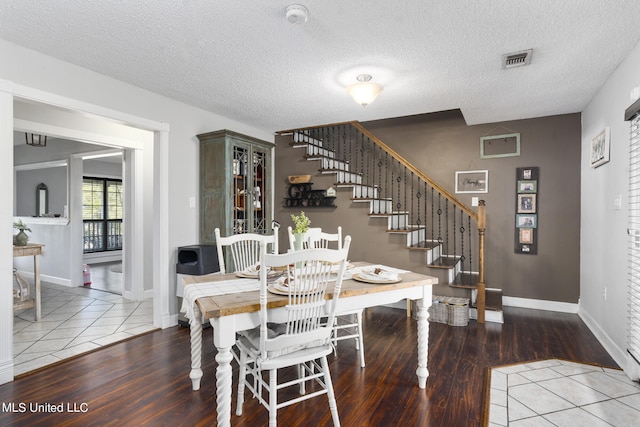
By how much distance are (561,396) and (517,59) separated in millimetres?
2502

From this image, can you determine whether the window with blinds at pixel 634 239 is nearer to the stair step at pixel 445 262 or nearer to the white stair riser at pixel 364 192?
the stair step at pixel 445 262

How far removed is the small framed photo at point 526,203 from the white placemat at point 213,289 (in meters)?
3.81

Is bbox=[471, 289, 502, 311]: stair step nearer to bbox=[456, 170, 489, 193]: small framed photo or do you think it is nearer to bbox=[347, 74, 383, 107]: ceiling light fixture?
bbox=[456, 170, 489, 193]: small framed photo

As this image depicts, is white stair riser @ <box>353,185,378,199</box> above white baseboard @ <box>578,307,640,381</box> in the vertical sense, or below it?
above

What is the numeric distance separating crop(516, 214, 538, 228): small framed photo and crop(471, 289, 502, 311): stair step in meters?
0.91

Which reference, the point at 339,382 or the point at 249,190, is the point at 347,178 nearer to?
the point at 249,190

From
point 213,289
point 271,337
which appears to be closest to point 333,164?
point 213,289

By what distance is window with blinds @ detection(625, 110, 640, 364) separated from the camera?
2527 millimetres

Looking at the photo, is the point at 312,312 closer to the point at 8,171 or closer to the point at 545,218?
the point at 8,171

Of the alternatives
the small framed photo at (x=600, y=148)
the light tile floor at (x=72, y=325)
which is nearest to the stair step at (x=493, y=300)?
the small framed photo at (x=600, y=148)

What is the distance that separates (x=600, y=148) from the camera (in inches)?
133

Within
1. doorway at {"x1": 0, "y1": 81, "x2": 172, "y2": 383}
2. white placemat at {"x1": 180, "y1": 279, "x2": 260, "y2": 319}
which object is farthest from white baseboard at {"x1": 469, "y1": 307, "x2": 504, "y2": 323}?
doorway at {"x1": 0, "y1": 81, "x2": 172, "y2": 383}

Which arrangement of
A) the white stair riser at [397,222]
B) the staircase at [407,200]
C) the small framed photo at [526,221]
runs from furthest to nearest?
the white stair riser at [397,222], the small framed photo at [526,221], the staircase at [407,200]

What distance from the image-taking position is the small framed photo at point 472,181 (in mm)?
4762
